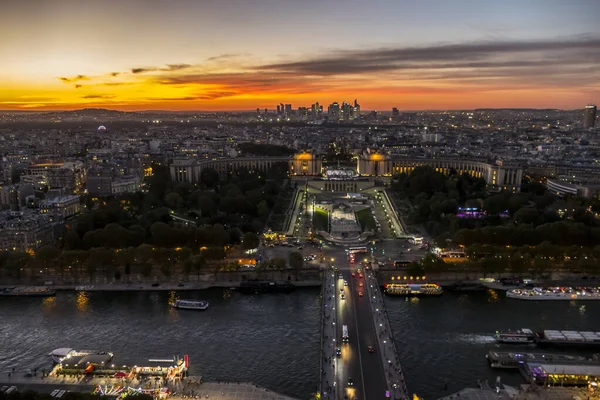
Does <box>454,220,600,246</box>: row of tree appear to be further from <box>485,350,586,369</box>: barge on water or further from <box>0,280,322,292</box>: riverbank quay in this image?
<box>485,350,586,369</box>: barge on water

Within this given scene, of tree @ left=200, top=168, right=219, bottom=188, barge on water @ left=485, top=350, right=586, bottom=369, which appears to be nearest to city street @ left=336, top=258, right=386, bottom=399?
barge on water @ left=485, top=350, right=586, bottom=369

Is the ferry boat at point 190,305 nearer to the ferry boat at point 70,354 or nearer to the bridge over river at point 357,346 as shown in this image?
the ferry boat at point 70,354

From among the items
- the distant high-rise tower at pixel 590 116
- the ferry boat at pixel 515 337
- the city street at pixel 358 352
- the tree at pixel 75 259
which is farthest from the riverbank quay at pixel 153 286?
the distant high-rise tower at pixel 590 116

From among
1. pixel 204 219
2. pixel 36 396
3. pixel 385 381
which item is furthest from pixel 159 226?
pixel 385 381

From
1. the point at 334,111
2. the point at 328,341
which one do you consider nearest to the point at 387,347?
the point at 328,341

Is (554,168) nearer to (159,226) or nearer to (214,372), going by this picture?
(159,226)

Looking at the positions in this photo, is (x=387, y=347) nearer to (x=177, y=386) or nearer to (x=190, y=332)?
Answer: (x=177, y=386)
